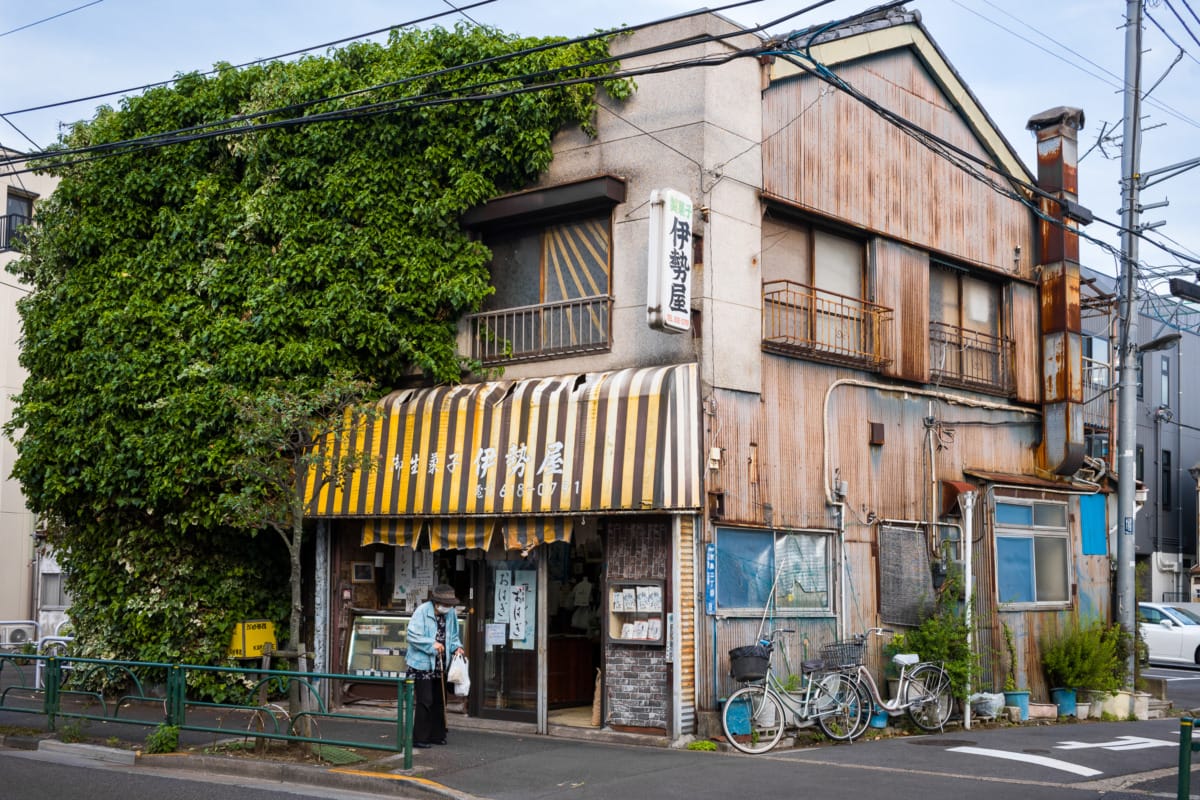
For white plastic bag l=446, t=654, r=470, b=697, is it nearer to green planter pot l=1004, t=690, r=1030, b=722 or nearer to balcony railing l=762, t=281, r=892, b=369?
balcony railing l=762, t=281, r=892, b=369

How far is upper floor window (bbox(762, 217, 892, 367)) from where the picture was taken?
640 inches

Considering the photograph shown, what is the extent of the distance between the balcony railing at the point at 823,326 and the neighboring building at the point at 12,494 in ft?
80.7

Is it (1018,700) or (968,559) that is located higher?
(968,559)

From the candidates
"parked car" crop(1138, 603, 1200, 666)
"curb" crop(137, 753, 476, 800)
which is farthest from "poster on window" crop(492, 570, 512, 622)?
"parked car" crop(1138, 603, 1200, 666)

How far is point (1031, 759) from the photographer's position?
13.8 m

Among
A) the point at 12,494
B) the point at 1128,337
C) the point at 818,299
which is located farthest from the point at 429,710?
the point at 12,494

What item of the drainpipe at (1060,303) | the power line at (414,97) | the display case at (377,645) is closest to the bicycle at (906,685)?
the drainpipe at (1060,303)

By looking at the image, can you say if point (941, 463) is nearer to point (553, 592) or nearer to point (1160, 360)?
point (553, 592)

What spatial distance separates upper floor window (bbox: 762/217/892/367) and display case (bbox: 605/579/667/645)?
3.65 m

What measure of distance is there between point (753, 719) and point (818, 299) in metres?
6.12

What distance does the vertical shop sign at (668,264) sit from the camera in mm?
13969

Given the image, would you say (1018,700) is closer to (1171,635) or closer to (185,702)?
(185,702)

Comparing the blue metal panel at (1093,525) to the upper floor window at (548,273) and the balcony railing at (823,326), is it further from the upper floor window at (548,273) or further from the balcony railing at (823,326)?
the upper floor window at (548,273)

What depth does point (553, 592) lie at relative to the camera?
53.6ft
